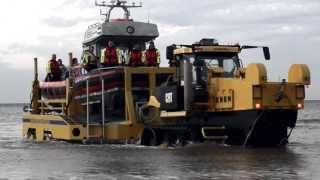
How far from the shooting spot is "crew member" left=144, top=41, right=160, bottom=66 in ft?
76.2

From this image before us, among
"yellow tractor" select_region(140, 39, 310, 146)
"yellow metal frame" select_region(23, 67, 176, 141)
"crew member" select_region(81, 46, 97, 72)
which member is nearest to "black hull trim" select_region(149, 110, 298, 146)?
"yellow tractor" select_region(140, 39, 310, 146)

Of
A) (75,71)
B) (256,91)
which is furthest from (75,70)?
(256,91)

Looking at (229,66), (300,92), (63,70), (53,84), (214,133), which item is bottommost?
(214,133)

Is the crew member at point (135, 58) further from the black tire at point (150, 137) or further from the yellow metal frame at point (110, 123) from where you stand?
→ the black tire at point (150, 137)

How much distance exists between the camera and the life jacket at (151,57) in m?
23.2

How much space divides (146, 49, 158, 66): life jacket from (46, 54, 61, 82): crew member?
4.62m

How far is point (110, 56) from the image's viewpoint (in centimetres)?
2295

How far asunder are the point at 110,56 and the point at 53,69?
424 cm

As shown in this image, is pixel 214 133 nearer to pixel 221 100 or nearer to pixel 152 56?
pixel 221 100

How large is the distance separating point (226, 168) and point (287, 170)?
46.7 inches

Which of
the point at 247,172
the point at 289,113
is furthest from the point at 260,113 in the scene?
the point at 247,172

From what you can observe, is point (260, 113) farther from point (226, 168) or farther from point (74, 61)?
point (74, 61)

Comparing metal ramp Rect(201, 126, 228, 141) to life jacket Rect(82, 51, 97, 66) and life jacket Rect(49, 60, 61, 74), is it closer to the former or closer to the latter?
life jacket Rect(82, 51, 97, 66)

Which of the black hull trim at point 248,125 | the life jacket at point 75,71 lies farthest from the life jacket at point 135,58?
the black hull trim at point 248,125
